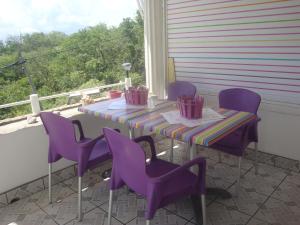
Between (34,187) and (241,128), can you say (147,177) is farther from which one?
(34,187)

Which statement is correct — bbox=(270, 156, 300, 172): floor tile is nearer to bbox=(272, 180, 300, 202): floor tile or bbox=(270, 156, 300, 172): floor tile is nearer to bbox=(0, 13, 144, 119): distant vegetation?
bbox=(272, 180, 300, 202): floor tile

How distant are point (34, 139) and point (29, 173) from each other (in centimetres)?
30

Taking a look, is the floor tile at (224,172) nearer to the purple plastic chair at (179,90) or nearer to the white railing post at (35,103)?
the purple plastic chair at (179,90)

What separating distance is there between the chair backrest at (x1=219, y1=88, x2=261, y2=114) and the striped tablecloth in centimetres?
47

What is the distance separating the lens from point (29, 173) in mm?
2285

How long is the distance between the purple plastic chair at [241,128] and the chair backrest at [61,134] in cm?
112

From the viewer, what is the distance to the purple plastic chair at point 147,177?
51.8 inches

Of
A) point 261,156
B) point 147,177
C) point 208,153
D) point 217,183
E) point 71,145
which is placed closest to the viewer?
point 147,177

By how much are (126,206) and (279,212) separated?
116 centimetres

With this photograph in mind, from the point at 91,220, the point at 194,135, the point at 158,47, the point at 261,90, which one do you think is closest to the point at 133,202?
the point at 91,220

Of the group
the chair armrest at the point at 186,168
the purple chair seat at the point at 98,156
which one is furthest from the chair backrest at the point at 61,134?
the chair armrest at the point at 186,168

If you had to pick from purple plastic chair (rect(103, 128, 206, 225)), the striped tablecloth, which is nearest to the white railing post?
the striped tablecloth

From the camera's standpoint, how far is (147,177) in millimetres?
1343

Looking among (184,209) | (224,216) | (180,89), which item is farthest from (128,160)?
(180,89)
